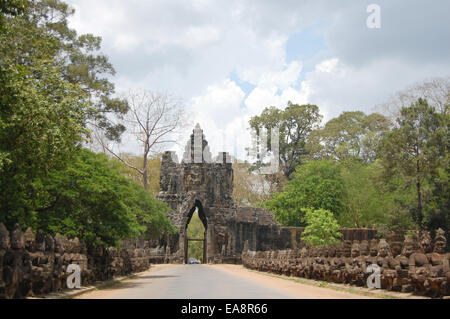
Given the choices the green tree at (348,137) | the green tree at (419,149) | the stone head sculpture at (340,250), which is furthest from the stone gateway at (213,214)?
the stone head sculpture at (340,250)

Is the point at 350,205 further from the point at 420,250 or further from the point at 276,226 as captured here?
the point at 420,250

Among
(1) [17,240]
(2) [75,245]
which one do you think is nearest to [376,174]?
(2) [75,245]

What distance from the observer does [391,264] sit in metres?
12.9

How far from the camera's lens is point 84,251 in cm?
1647

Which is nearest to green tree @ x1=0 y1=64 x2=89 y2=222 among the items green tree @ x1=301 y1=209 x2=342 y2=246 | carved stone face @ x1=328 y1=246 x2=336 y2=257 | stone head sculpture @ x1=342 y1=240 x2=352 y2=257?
stone head sculpture @ x1=342 y1=240 x2=352 y2=257

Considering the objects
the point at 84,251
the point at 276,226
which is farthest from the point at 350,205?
the point at 84,251

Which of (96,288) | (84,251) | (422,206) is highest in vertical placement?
(422,206)

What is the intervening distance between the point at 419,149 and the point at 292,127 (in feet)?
111

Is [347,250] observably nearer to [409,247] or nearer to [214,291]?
[409,247]

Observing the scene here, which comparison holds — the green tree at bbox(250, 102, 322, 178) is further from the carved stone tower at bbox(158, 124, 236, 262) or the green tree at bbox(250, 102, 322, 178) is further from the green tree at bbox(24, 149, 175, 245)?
the green tree at bbox(24, 149, 175, 245)

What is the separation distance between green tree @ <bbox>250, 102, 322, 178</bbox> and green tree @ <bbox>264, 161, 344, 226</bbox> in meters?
11.2
